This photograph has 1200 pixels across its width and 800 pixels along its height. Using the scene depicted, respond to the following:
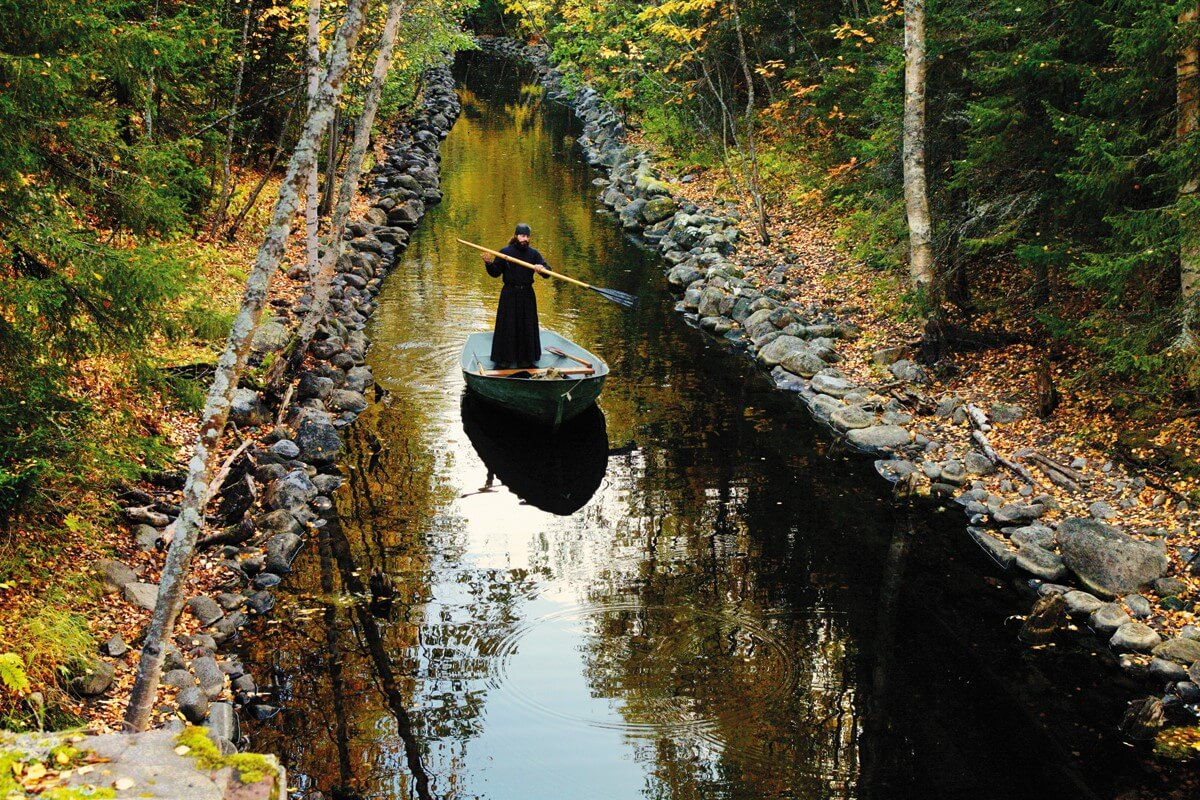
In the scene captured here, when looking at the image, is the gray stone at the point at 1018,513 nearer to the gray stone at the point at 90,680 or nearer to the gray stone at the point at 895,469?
the gray stone at the point at 895,469

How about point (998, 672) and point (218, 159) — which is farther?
point (218, 159)

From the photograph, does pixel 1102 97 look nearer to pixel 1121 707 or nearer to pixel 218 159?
pixel 1121 707

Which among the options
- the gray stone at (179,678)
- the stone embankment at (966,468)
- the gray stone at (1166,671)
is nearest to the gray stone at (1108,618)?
the stone embankment at (966,468)

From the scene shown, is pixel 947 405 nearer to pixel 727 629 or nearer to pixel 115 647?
pixel 727 629

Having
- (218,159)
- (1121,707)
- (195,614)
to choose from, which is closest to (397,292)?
(218,159)

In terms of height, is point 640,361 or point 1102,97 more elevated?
point 1102,97

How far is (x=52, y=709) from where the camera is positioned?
6.61m

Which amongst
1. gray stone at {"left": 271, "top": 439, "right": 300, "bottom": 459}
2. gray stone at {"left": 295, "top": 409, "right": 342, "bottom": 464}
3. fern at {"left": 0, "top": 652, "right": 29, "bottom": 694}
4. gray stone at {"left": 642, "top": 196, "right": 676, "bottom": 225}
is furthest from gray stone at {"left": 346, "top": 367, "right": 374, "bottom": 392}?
gray stone at {"left": 642, "top": 196, "right": 676, "bottom": 225}

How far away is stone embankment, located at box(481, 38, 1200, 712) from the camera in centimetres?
902

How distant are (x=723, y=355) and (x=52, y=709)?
11.8 meters

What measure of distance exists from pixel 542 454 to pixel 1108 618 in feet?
22.2

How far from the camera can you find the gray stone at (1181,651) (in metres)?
8.38

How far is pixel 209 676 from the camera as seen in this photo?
7883 millimetres

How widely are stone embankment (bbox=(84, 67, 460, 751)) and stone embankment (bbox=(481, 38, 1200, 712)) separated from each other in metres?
6.10
